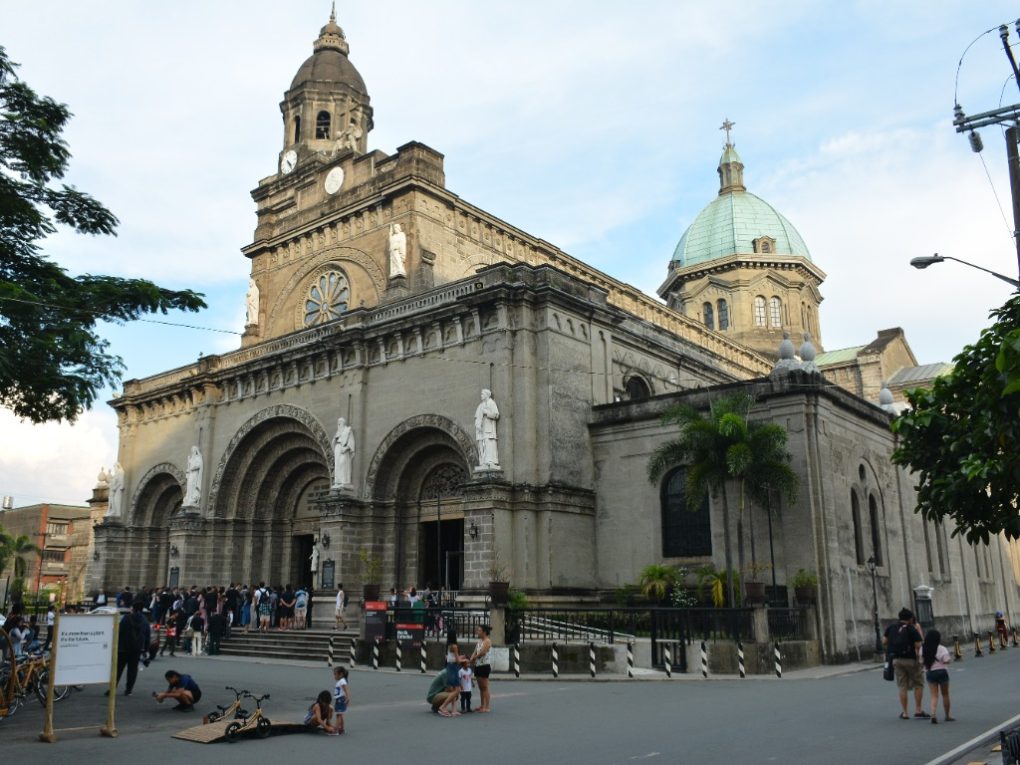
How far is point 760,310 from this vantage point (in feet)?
193

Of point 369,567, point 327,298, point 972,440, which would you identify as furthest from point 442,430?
point 972,440

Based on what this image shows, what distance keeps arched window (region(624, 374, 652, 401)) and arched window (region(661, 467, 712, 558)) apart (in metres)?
5.63

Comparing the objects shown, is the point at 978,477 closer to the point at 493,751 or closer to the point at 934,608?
the point at 493,751

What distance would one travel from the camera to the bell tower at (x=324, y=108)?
149 feet

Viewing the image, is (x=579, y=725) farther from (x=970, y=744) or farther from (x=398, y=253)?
(x=398, y=253)

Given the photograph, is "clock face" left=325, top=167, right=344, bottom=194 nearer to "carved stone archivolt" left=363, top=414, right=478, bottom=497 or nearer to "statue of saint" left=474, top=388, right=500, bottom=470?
"carved stone archivolt" left=363, top=414, right=478, bottom=497

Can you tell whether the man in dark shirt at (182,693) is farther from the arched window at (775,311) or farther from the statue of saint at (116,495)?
the arched window at (775,311)

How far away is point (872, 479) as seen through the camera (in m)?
30.1

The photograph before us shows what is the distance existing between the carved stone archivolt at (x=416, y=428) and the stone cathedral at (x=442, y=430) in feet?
0.24

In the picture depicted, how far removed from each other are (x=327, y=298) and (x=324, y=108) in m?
11.2

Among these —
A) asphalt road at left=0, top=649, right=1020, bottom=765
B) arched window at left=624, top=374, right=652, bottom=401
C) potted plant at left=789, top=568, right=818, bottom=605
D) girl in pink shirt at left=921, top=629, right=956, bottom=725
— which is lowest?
asphalt road at left=0, top=649, right=1020, bottom=765

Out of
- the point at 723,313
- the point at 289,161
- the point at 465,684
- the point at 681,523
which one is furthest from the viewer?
the point at 723,313

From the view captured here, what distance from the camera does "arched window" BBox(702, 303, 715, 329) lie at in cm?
5918

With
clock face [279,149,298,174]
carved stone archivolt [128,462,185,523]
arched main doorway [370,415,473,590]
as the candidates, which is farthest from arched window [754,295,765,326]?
carved stone archivolt [128,462,185,523]
